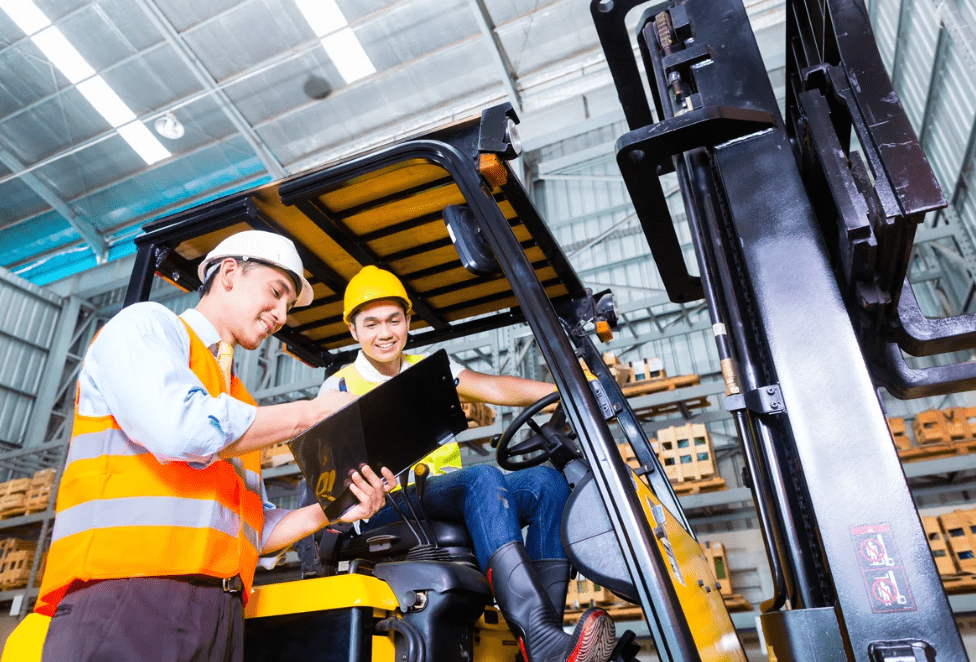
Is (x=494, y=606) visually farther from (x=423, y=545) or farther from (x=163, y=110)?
(x=163, y=110)

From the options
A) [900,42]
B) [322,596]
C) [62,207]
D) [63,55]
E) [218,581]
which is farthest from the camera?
[62,207]

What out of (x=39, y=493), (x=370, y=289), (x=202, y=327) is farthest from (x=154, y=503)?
(x=39, y=493)

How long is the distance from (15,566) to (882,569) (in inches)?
539

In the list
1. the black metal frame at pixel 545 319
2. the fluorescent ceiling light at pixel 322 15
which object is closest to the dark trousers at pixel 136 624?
the black metal frame at pixel 545 319

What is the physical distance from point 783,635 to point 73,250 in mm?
18537

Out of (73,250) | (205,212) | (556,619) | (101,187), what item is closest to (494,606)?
(556,619)

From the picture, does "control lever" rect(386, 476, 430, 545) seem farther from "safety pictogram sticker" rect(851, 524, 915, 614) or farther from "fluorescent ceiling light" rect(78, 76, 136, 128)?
"fluorescent ceiling light" rect(78, 76, 136, 128)

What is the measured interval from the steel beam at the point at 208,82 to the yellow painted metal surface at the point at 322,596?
11892 millimetres

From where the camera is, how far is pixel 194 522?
1975 mm

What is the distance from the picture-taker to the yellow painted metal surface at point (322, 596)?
7.27 ft

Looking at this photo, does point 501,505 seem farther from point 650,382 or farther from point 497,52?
point 497,52

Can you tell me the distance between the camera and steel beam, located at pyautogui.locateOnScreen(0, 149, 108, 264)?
46.4 feet

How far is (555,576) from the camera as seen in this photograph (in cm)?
263

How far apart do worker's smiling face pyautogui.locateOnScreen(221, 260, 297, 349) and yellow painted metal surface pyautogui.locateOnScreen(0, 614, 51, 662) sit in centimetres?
99
